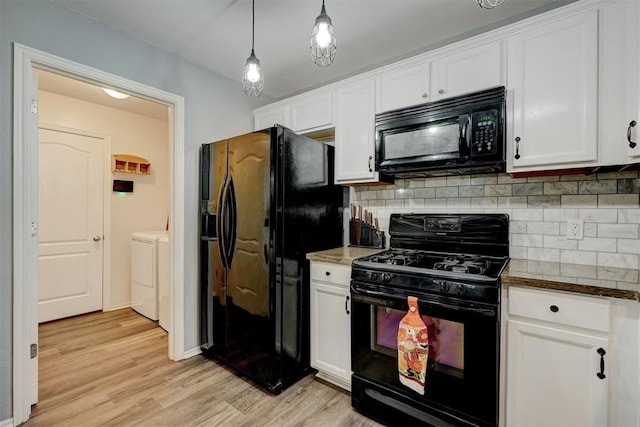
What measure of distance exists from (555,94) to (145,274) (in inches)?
159

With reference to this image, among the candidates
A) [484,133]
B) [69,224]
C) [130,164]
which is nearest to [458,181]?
[484,133]

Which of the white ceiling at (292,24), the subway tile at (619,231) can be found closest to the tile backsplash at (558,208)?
the subway tile at (619,231)

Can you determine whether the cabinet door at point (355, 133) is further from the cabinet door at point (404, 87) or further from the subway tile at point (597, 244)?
the subway tile at point (597, 244)

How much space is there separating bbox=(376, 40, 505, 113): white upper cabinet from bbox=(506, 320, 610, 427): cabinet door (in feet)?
4.52

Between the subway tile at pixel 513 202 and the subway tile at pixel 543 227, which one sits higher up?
the subway tile at pixel 513 202

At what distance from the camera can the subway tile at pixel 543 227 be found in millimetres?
1797

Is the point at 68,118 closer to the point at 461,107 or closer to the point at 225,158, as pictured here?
the point at 225,158

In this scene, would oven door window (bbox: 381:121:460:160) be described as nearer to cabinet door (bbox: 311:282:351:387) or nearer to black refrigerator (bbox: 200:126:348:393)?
black refrigerator (bbox: 200:126:348:393)

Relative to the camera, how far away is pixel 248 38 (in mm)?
2225

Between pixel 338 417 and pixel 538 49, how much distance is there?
7.88 feet

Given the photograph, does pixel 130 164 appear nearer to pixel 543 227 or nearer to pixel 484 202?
pixel 484 202

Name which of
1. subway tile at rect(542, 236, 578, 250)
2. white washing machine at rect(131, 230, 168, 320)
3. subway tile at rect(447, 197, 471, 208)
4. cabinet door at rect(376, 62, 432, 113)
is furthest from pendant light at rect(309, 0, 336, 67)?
white washing machine at rect(131, 230, 168, 320)

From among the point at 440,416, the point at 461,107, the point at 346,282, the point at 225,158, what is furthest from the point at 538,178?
the point at 225,158

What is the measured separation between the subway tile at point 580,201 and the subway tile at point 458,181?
54 centimetres
